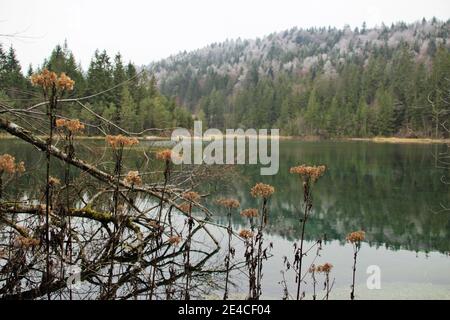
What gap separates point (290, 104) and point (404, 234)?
11256cm

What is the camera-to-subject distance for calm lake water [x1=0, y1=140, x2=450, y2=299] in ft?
26.8

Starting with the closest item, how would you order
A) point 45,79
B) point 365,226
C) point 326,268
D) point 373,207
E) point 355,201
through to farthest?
point 45,79
point 326,268
point 365,226
point 373,207
point 355,201

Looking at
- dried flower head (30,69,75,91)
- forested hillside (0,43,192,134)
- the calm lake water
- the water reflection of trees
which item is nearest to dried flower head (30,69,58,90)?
dried flower head (30,69,75,91)

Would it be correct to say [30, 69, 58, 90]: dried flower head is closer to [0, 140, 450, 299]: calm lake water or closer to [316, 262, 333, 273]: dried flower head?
[0, 140, 450, 299]: calm lake water

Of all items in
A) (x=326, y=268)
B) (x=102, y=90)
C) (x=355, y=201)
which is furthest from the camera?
(x=102, y=90)

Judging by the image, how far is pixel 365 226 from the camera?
47.9 ft

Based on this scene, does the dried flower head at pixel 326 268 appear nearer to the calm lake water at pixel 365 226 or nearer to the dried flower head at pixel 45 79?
the calm lake water at pixel 365 226

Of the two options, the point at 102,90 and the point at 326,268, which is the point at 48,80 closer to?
the point at 326,268

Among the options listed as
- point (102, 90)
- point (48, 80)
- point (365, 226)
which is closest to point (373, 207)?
point (365, 226)

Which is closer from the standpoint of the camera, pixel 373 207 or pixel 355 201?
pixel 373 207

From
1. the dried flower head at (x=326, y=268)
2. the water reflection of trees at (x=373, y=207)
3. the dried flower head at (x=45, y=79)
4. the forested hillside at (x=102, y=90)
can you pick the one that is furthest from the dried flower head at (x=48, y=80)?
the water reflection of trees at (x=373, y=207)

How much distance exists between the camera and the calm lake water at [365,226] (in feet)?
26.8
